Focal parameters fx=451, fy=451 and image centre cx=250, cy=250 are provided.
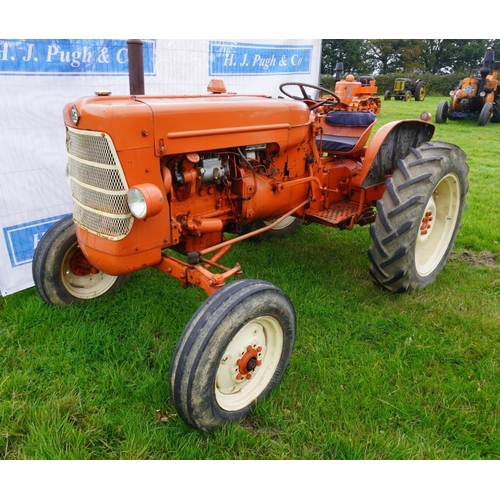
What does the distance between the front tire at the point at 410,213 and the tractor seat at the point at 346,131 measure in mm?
614

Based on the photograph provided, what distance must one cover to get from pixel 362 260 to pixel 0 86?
11.2 ft

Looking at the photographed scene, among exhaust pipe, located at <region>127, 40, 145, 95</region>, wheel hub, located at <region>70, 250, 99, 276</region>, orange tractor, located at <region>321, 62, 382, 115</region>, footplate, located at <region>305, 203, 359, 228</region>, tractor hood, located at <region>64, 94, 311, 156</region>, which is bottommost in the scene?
wheel hub, located at <region>70, 250, 99, 276</region>

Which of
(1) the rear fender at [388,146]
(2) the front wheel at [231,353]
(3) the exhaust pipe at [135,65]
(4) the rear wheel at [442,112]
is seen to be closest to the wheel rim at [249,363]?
(2) the front wheel at [231,353]

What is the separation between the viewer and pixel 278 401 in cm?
261

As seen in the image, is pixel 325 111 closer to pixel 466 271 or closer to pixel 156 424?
pixel 466 271

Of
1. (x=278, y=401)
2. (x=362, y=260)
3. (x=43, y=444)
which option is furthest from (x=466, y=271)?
(x=43, y=444)

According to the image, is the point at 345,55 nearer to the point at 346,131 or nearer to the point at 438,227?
the point at 346,131

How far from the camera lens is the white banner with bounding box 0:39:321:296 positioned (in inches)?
142

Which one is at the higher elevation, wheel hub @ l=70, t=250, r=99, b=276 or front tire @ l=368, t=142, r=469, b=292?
front tire @ l=368, t=142, r=469, b=292

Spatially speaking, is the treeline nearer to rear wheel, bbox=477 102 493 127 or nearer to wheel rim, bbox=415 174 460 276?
rear wheel, bbox=477 102 493 127

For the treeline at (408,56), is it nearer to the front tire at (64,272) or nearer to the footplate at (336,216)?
the footplate at (336,216)

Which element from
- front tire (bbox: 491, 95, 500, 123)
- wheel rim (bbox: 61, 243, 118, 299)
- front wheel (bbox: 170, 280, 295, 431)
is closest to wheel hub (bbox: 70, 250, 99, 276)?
wheel rim (bbox: 61, 243, 118, 299)

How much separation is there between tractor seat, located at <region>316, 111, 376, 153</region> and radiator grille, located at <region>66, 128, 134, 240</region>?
2040 mm

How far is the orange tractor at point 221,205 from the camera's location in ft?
7.49
